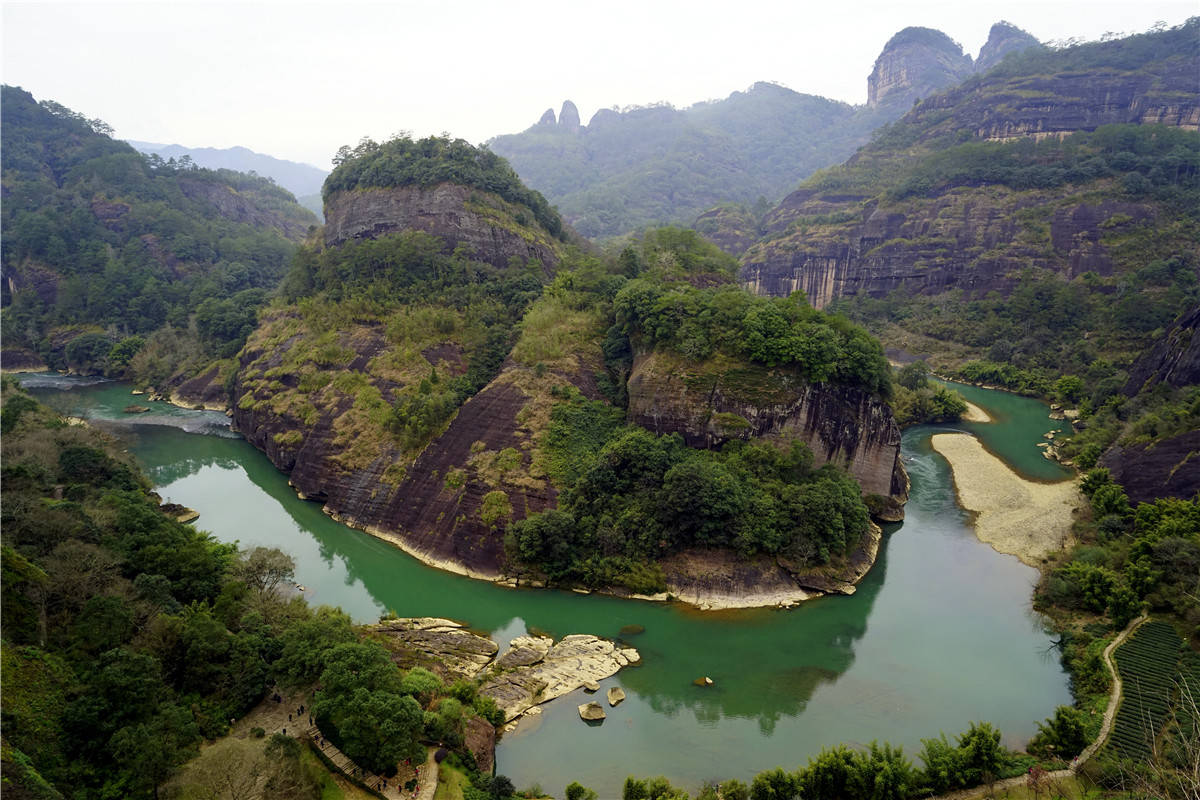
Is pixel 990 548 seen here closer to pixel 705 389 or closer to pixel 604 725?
pixel 705 389

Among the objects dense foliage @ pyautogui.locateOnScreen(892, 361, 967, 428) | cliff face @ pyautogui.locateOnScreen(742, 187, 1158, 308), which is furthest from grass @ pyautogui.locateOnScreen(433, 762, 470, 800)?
cliff face @ pyautogui.locateOnScreen(742, 187, 1158, 308)

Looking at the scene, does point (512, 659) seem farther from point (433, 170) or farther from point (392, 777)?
point (433, 170)

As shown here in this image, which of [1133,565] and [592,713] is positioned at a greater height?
[1133,565]

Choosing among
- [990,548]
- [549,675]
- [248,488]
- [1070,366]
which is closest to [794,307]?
[990,548]

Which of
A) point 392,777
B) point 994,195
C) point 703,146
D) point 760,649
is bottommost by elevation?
point 760,649

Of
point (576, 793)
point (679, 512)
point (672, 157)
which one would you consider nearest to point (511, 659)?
point (576, 793)

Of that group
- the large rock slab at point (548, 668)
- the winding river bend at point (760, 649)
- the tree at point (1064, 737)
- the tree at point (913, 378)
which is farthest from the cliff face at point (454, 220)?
the tree at point (1064, 737)
